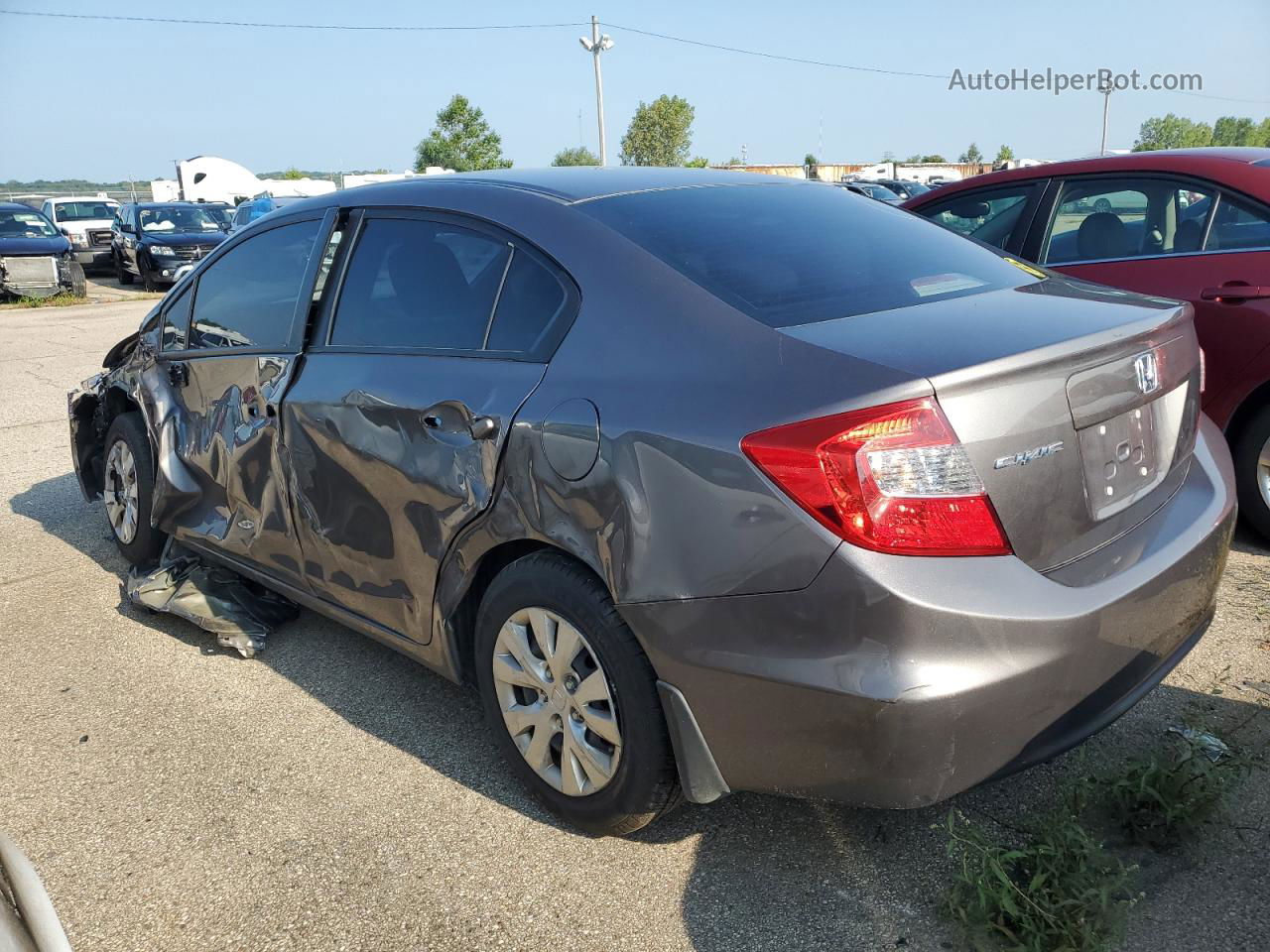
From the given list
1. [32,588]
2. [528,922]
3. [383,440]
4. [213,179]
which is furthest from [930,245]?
[213,179]

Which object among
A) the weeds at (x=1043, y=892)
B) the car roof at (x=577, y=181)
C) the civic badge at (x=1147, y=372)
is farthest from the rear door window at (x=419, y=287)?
the weeds at (x=1043, y=892)

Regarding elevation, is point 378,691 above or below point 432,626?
below

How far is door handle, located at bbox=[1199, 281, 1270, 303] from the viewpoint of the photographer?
4.19 m

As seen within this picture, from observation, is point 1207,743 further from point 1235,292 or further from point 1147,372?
point 1235,292

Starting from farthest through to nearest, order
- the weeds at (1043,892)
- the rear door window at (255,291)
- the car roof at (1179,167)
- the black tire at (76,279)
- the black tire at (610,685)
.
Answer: the black tire at (76,279), the car roof at (1179,167), the rear door window at (255,291), the black tire at (610,685), the weeds at (1043,892)

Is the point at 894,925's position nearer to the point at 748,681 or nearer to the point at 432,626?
the point at 748,681

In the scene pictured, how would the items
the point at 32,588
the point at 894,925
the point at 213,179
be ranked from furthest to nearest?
the point at 213,179
the point at 32,588
the point at 894,925

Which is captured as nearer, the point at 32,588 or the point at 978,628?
the point at 978,628

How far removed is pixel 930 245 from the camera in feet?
10.1

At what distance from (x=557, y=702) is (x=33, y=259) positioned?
2028cm

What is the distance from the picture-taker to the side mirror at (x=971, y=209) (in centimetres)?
532

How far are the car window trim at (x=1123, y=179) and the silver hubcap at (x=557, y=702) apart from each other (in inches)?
135

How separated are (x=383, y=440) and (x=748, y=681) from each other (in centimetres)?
135

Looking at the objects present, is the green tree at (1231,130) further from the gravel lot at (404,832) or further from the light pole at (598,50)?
the gravel lot at (404,832)
